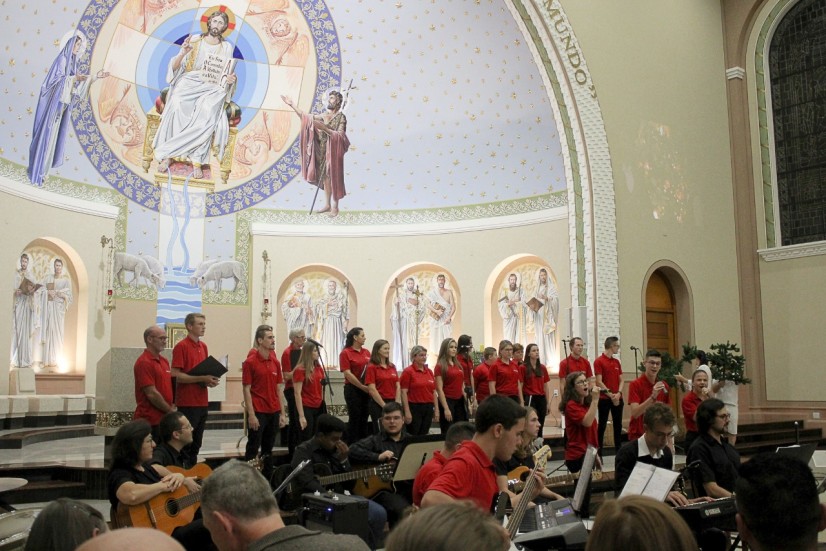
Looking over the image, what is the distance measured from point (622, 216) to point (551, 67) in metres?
2.73

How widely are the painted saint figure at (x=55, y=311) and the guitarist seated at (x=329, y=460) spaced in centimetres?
949

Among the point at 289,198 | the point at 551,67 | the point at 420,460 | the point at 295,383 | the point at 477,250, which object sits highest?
the point at 551,67

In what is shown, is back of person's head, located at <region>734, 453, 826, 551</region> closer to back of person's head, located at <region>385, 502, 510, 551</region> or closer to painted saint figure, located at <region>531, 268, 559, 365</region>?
back of person's head, located at <region>385, 502, 510, 551</region>

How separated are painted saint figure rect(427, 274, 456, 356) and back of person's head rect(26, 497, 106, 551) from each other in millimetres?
14731

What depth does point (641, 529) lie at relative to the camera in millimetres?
1812

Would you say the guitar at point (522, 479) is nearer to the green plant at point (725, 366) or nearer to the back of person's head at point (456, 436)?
the back of person's head at point (456, 436)

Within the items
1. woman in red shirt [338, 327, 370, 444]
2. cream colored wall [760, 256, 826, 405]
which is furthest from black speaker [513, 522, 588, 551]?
cream colored wall [760, 256, 826, 405]

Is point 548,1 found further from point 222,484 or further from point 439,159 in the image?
point 222,484

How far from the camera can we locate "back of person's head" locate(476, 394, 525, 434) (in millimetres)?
3934

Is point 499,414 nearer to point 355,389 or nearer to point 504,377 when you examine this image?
point 355,389

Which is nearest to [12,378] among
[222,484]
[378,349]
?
[378,349]

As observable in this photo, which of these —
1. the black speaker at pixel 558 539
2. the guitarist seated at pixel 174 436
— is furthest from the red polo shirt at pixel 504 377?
the black speaker at pixel 558 539

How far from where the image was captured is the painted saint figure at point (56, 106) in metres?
13.8

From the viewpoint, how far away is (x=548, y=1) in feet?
44.7
